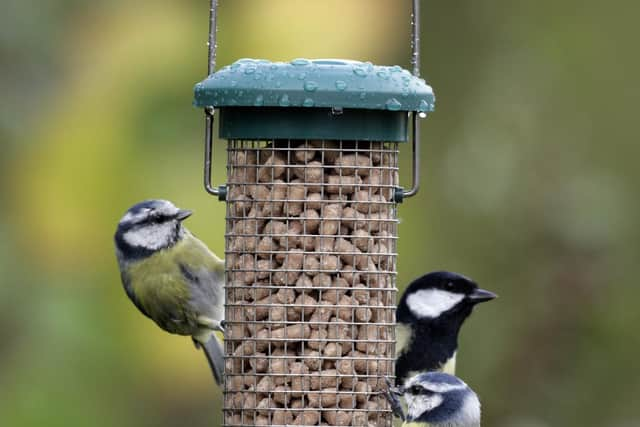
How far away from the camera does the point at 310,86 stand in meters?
6.64

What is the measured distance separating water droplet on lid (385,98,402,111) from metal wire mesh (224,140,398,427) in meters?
0.26

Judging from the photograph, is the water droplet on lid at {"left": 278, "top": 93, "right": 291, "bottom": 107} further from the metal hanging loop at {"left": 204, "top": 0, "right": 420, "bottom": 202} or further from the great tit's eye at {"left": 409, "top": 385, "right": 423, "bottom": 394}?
the great tit's eye at {"left": 409, "top": 385, "right": 423, "bottom": 394}

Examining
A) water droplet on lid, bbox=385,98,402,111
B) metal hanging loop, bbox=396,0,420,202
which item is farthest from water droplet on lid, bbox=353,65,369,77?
metal hanging loop, bbox=396,0,420,202

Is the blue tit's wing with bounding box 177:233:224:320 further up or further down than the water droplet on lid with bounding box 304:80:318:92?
further down

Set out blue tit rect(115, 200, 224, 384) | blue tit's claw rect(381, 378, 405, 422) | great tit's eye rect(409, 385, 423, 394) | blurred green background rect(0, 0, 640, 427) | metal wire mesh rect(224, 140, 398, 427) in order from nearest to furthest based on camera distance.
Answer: metal wire mesh rect(224, 140, 398, 427), blue tit's claw rect(381, 378, 405, 422), great tit's eye rect(409, 385, 423, 394), blue tit rect(115, 200, 224, 384), blurred green background rect(0, 0, 640, 427)

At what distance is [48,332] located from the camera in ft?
35.7

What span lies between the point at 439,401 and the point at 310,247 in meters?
0.98

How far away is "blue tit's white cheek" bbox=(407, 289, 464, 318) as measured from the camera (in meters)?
7.87

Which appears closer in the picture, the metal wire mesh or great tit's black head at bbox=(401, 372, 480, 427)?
the metal wire mesh

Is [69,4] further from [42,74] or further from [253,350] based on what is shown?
[253,350]

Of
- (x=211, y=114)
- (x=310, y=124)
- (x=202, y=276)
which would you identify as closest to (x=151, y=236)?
(x=202, y=276)

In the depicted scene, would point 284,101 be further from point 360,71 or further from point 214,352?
point 214,352

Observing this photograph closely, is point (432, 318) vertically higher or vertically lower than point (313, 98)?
lower

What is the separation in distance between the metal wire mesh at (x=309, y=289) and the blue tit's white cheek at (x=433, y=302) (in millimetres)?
901
